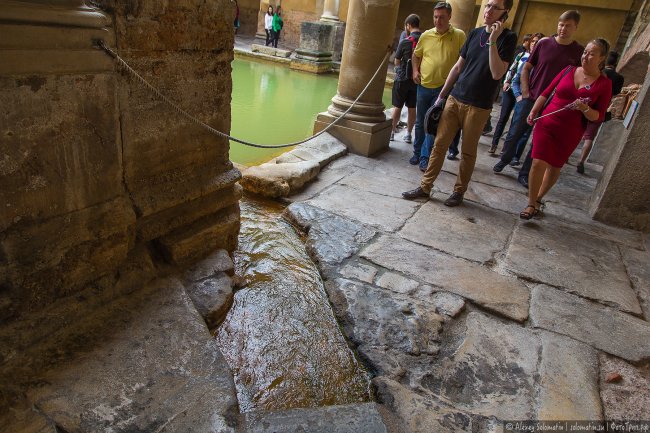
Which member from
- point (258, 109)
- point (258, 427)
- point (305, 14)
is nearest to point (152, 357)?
point (258, 427)

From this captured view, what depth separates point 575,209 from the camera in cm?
451

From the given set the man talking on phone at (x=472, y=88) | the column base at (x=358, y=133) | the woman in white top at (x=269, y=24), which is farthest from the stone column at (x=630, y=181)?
the woman in white top at (x=269, y=24)

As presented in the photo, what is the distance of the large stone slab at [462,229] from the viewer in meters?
3.34

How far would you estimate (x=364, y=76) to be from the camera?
→ 5.21 m

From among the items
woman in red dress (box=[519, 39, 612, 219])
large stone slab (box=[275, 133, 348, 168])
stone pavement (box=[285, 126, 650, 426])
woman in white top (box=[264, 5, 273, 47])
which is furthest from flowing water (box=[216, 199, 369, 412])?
woman in white top (box=[264, 5, 273, 47])

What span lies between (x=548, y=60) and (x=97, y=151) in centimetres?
440

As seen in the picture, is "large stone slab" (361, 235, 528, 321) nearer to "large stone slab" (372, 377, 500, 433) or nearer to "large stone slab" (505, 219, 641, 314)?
"large stone slab" (505, 219, 641, 314)

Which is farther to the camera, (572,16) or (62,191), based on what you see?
(572,16)

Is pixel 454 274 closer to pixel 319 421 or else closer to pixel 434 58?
pixel 319 421

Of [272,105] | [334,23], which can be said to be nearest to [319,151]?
[272,105]

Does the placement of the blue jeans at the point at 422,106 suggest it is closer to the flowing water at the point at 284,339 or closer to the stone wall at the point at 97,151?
the flowing water at the point at 284,339

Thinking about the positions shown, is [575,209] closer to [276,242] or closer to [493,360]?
[493,360]

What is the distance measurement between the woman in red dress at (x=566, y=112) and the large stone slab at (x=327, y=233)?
1.79 meters

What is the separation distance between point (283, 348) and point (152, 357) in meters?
0.64
